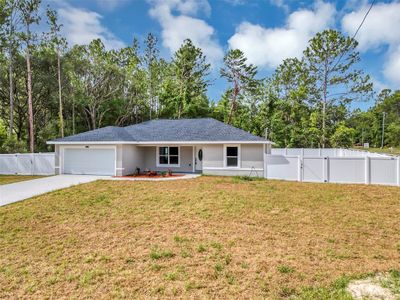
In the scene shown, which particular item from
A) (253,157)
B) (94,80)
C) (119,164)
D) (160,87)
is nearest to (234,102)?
(160,87)

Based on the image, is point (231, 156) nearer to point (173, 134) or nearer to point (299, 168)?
point (299, 168)

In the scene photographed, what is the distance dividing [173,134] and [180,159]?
73.0 inches

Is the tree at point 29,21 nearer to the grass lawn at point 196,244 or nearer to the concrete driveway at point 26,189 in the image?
the concrete driveway at point 26,189

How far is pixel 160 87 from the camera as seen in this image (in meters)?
35.4

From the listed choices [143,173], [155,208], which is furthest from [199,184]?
[143,173]

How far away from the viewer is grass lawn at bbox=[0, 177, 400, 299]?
4.54 metres

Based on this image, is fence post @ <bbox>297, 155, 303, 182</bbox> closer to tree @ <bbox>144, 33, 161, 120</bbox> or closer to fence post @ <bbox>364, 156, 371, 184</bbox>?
fence post @ <bbox>364, 156, 371, 184</bbox>

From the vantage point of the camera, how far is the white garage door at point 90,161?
56.4ft

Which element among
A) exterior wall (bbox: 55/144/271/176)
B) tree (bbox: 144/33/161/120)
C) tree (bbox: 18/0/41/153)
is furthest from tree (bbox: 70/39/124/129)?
exterior wall (bbox: 55/144/271/176)

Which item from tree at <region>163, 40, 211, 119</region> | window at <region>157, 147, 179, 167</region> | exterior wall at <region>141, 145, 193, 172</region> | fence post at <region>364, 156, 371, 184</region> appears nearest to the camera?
fence post at <region>364, 156, 371, 184</region>

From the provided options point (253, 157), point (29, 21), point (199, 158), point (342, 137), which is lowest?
point (199, 158)

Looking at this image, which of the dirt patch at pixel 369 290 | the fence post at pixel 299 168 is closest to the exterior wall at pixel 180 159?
the fence post at pixel 299 168

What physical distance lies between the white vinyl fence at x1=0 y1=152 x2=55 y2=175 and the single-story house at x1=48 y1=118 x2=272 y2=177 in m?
0.64

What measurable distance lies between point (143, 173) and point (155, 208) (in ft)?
31.0
